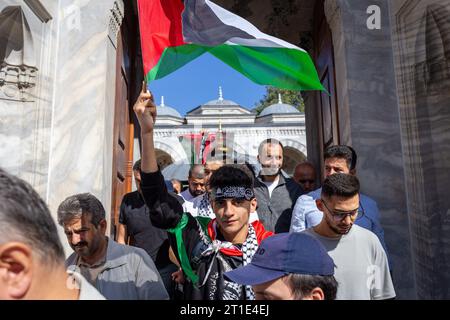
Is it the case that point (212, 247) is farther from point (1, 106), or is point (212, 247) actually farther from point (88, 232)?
point (1, 106)

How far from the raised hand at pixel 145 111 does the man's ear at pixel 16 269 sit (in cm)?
135

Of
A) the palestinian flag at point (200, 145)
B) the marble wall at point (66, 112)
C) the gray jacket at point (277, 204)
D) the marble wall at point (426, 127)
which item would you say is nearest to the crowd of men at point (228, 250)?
the gray jacket at point (277, 204)

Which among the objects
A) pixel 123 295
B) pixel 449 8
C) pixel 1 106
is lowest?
pixel 123 295

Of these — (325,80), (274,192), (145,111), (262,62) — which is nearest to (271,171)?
(274,192)

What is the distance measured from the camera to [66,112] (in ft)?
15.6

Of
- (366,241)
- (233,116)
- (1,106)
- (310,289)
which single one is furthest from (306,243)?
(233,116)

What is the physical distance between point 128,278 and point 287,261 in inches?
38.0

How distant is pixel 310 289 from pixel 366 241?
0.97 meters

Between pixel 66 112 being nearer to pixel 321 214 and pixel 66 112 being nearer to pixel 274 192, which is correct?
pixel 274 192

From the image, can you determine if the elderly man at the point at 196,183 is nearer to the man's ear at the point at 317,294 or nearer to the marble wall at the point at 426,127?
the marble wall at the point at 426,127

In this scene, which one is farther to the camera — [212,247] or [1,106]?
[1,106]

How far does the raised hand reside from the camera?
2223 millimetres

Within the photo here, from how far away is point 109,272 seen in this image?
6.98ft

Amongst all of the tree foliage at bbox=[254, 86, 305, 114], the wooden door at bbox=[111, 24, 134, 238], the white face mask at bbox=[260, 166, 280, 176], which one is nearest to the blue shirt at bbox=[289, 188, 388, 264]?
the white face mask at bbox=[260, 166, 280, 176]
